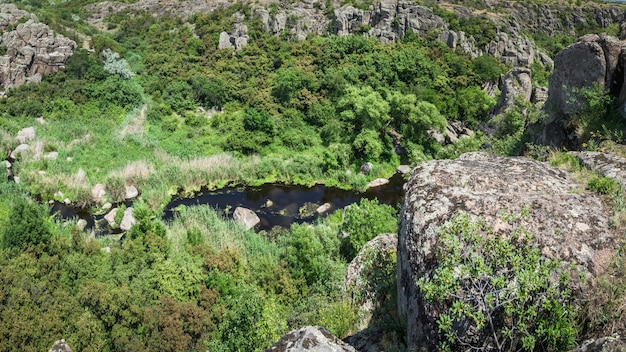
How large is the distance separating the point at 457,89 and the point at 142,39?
4400 cm

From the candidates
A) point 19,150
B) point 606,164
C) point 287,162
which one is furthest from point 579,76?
point 19,150

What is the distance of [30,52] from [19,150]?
16.7 m

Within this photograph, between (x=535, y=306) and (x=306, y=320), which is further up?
(x=535, y=306)

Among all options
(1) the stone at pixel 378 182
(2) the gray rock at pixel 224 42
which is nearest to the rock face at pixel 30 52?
(2) the gray rock at pixel 224 42

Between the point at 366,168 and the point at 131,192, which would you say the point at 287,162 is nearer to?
the point at 366,168

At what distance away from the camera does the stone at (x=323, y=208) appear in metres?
30.5

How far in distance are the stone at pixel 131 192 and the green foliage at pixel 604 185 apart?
2949cm

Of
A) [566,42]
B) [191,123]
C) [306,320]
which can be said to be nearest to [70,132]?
[191,123]

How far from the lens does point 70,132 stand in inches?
1464

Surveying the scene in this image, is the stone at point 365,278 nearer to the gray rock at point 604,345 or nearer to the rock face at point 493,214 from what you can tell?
the rock face at point 493,214

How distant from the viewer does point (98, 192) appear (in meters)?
30.2

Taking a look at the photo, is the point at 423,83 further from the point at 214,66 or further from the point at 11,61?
the point at 11,61

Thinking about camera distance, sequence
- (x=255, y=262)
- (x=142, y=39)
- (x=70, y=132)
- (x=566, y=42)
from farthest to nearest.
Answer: (x=566, y=42), (x=142, y=39), (x=70, y=132), (x=255, y=262)

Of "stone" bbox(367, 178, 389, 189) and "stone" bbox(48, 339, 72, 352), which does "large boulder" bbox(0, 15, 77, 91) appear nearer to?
"stone" bbox(367, 178, 389, 189)
